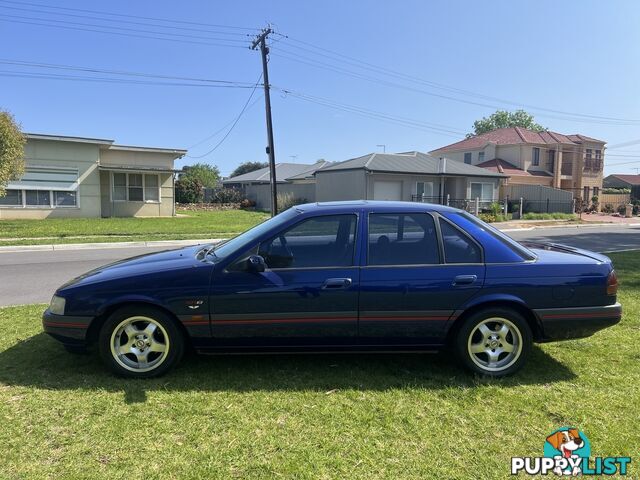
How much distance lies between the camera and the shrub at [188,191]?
40.0 metres

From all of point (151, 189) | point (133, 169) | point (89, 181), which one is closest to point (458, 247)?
point (133, 169)

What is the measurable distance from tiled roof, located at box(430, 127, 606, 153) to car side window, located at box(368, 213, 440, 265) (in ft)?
134

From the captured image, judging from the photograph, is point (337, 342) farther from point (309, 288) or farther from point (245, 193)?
point (245, 193)

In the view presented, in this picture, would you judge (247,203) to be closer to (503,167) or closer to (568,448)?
(503,167)

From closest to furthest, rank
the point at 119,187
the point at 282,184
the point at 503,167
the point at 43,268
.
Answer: the point at 43,268 < the point at 119,187 < the point at 282,184 < the point at 503,167

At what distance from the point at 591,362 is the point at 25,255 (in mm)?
13799

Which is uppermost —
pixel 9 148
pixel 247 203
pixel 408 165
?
pixel 408 165

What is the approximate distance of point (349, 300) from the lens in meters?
3.98

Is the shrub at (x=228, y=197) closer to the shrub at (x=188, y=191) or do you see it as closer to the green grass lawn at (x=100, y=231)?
the shrub at (x=188, y=191)

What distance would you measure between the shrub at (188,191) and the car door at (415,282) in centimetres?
3790

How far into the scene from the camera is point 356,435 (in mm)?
3170

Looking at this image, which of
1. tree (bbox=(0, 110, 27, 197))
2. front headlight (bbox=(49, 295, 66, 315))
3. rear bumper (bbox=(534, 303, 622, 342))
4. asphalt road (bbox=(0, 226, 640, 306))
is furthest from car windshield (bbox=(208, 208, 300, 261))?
tree (bbox=(0, 110, 27, 197))

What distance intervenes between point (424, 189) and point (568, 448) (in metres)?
29.1

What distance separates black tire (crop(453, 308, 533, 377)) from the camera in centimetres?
406
